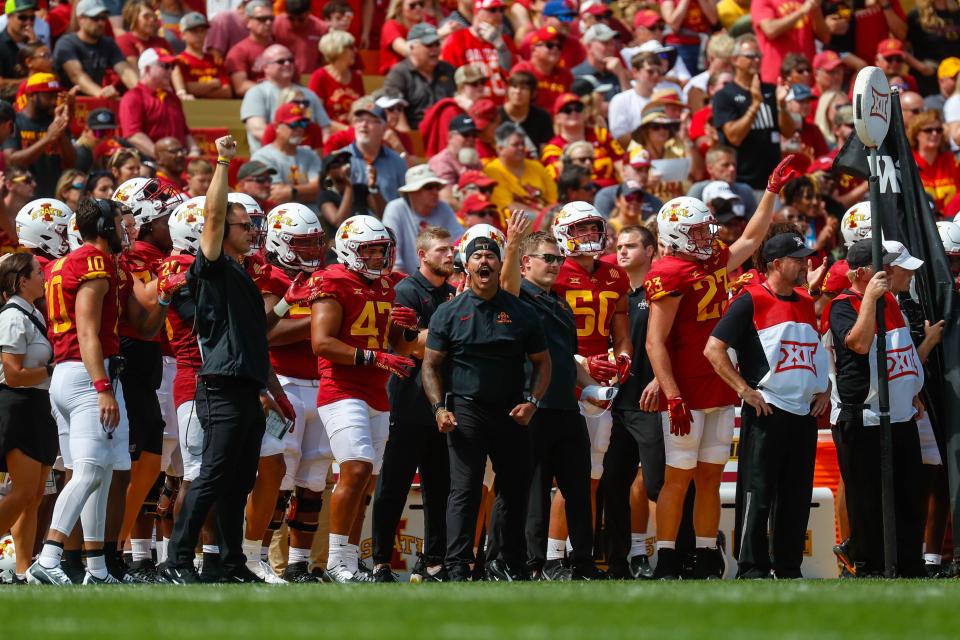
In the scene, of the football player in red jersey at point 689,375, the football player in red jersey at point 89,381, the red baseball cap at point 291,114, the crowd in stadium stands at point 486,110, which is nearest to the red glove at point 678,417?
the football player in red jersey at point 689,375

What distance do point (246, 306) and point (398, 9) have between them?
1037cm

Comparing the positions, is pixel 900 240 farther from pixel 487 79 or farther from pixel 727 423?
pixel 487 79

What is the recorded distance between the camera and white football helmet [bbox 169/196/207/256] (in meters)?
9.93

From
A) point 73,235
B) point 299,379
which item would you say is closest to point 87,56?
point 73,235

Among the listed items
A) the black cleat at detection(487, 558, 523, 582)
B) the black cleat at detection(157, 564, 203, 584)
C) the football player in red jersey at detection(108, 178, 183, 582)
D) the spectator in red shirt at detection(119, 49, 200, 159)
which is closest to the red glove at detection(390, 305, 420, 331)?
the football player in red jersey at detection(108, 178, 183, 582)

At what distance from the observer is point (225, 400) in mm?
9086

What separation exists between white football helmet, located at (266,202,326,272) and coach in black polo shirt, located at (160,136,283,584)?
4.60ft

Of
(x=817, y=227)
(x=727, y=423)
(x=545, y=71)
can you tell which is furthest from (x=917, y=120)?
(x=727, y=423)

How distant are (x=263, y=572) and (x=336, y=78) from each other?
7.90 meters

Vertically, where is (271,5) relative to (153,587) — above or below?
above

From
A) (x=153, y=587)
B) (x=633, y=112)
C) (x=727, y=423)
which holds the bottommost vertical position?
(x=153, y=587)

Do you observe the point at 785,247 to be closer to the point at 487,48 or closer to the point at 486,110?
the point at 486,110

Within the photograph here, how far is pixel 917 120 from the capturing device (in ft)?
54.3

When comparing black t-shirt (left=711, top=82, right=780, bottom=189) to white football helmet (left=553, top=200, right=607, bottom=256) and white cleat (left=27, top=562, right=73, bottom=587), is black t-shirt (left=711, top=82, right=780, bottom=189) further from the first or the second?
white cleat (left=27, top=562, right=73, bottom=587)
